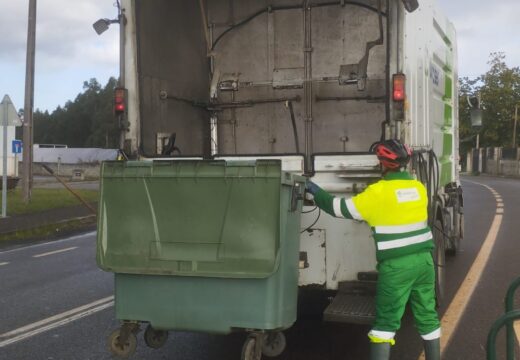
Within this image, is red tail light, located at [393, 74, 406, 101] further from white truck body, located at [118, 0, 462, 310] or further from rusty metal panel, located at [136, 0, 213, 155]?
rusty metal panel, located at [136, 0, 213, 155]

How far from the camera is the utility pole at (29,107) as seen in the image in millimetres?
16078

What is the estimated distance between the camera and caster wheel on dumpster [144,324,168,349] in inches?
155

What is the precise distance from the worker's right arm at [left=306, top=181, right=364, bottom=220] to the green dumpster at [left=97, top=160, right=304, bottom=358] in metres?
0.23

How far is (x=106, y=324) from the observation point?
5527 mm

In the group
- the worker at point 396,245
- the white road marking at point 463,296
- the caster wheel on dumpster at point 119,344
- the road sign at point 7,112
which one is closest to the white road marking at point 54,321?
the caster wheel on dumpster at point 119,344

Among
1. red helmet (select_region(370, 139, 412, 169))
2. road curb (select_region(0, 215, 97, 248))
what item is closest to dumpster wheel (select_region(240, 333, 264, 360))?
red helmet (select_region(370, 139, 412, 169))

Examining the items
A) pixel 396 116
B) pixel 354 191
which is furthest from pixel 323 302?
pixel 396 116

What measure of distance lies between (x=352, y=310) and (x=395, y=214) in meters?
0.78

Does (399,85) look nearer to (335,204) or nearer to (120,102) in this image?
(335,204)

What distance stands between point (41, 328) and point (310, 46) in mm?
3583

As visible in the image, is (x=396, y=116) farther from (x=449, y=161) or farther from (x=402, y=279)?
(x=449, y=161)

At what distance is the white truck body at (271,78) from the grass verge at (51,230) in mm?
7086

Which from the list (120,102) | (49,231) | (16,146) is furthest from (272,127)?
(16,146)

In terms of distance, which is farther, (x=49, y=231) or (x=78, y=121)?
(x=78, y=121)
